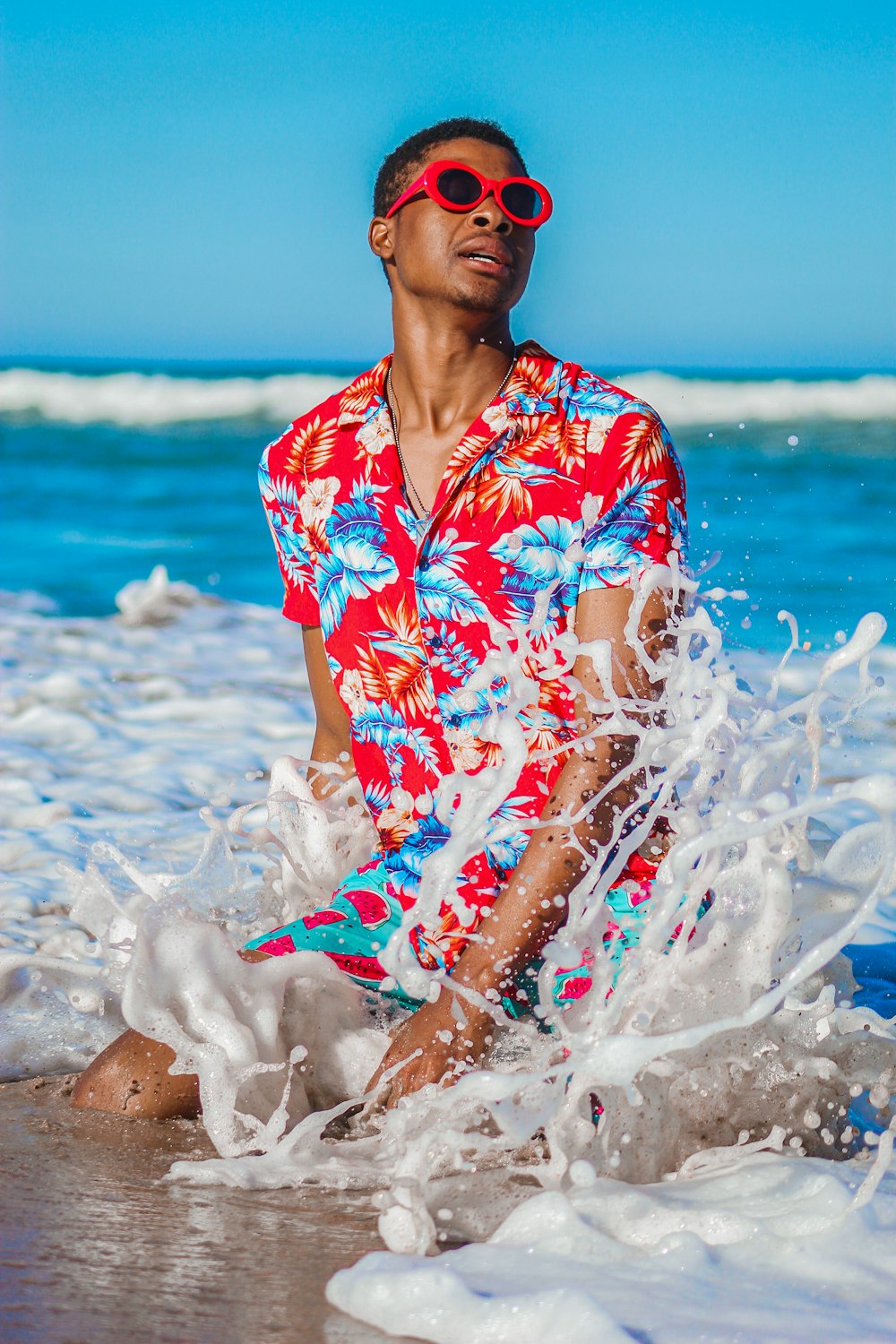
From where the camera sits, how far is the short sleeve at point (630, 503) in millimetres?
2551

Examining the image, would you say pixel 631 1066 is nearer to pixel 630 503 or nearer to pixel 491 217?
pixel 630 503

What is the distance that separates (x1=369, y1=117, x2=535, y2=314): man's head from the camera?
2689 millimetres

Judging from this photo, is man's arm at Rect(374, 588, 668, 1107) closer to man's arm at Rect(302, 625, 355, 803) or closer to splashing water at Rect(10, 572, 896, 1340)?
splashing water at Rect(10, 572, 896, 1340)

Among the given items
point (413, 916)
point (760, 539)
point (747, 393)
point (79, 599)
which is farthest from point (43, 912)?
point (747, 393)

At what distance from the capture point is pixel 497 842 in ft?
8.73

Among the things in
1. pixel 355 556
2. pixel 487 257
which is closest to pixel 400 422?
pixel 355 556

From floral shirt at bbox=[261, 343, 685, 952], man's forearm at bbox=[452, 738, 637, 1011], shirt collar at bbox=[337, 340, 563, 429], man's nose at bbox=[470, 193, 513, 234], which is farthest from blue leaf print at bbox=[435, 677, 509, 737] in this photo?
man's nose at bbox=[470, 193, 513, 234]

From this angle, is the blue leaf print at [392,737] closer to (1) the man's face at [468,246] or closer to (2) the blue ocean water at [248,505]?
(1) the man's face at [468,246]

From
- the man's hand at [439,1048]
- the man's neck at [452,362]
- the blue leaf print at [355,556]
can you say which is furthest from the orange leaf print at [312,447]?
the man's hand at [439,1048]

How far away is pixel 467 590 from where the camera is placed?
2.69 metres

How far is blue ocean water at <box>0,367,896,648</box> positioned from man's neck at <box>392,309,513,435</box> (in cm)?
406

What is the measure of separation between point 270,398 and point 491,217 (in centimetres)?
1940

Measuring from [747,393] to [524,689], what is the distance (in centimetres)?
1991

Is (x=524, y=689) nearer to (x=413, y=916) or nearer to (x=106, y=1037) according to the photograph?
(x=413, y=916)
